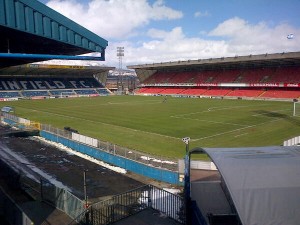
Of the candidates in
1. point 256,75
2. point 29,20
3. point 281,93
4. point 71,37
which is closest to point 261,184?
point 71,37

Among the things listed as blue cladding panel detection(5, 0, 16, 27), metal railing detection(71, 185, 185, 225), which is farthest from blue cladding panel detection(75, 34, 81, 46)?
metal railing detection(71, 185, 185, 225)

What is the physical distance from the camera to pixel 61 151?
87.0ft

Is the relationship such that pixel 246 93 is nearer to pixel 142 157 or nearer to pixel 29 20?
pixel 142 157

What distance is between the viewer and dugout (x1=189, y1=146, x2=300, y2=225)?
8016mm

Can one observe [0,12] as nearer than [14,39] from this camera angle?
Yes

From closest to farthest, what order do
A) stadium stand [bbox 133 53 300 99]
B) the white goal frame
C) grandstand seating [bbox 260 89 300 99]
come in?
grandstand seating [bbox 260 89 300 99] < stadium stand [bbox 133 53 300 99] < the white goal frame

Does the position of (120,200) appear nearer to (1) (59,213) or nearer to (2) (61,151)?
(1) (59,213)

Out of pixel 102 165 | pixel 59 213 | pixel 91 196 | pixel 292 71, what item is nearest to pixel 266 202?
pixel 59 213

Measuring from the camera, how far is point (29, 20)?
1119 cm

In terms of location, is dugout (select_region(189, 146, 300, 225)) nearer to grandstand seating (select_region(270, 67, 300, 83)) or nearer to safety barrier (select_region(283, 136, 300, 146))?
safety barrier (select_region(283, 136, 300, 146))

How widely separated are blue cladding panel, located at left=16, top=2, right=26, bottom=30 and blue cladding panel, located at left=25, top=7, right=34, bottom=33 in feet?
0.38

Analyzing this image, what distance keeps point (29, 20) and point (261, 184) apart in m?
9.56

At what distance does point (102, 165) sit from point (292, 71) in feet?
227

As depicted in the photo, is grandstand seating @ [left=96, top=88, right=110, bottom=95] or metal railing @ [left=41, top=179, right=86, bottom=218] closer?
metal railing @ [left=41, top=179, right=86, bottom=218]
